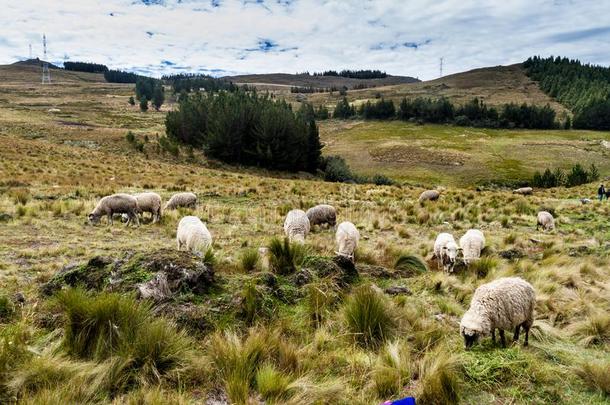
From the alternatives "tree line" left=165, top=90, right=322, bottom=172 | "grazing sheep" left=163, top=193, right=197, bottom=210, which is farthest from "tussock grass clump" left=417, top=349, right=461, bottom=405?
"tree line" left=165, top=90, right=322, bottom=172

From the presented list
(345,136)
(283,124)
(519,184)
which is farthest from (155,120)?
Result: (519,184)

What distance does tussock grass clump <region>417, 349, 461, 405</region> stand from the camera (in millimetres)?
4172

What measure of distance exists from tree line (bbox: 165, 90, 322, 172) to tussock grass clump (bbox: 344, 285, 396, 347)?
5506 cm

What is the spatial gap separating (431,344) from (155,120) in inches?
4471

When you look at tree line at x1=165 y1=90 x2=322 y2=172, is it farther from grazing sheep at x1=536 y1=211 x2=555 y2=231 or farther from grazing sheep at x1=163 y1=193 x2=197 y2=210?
grazing sheep at x1=536 y1=211 x2=555 y2=231

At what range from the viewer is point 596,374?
450 cm

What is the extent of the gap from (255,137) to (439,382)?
200 ft

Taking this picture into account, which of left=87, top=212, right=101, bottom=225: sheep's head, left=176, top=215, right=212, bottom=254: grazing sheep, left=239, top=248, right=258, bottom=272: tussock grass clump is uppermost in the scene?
left=239, top=248, right=258, bottom=272: tussock grass clump

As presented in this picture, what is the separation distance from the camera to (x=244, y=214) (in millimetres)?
19094

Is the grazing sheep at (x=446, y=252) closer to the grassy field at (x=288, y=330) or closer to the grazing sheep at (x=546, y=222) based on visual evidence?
the grassy field at (x=288, y=330)

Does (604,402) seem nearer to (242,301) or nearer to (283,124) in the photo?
(242,301)

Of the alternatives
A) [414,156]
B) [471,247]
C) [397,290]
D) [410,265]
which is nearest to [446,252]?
[471,247]

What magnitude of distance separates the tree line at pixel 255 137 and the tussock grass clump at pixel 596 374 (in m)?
56.6

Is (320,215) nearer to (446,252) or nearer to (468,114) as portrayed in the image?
(446,252)
